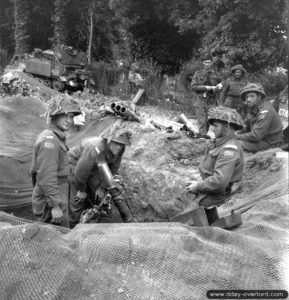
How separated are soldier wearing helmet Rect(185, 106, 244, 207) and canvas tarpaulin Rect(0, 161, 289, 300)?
1259 millimetres

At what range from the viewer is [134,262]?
2.51 meters

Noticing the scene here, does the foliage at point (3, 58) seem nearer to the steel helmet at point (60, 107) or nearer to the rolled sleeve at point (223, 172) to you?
the steel helmet at point (60, 107)

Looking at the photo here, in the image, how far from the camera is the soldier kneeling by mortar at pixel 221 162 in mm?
4043

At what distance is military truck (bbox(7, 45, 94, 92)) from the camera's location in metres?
16.5

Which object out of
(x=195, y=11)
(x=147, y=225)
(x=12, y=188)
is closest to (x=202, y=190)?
(x=147, y=225)

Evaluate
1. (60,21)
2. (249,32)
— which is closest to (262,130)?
(249,32)

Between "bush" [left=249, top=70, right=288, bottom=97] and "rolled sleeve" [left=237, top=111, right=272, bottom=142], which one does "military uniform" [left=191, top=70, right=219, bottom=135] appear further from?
"bush" [left=249, top=70, right=288, bottom=97]

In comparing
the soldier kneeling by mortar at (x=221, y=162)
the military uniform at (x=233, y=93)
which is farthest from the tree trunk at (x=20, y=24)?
the soldier kneeling by mortar at (x=221, y=162)

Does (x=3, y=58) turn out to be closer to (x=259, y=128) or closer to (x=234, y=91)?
(x=234, y=91)

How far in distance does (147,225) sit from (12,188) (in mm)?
2640

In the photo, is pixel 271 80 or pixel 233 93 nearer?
pixel 233 93

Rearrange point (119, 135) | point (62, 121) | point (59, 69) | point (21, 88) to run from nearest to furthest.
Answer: point (62, 121) → point (119, 135) → point (21, 88) → point (59, 69)

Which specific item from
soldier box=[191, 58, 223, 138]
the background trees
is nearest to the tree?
the background trees

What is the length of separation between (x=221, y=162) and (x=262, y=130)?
8.95 ft
